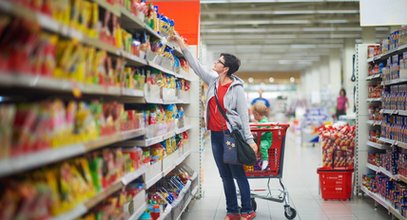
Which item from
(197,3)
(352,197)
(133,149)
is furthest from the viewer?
(197,3)

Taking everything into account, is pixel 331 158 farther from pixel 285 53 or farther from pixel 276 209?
pixel 285 53

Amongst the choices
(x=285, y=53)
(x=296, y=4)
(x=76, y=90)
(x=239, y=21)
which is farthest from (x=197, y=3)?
(x=285, y=53)

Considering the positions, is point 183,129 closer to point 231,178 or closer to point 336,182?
point 231,178

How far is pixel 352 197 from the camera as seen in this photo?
6.87 m

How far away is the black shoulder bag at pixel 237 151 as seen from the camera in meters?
4.96

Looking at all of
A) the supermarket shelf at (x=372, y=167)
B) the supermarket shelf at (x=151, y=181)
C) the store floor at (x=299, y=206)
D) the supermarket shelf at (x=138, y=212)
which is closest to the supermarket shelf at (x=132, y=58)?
the supermarket shelf at (x=151, y=181)

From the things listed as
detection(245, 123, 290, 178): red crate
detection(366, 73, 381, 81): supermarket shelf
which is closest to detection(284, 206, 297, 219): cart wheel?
detection(245, 123, 290, 178): red crate

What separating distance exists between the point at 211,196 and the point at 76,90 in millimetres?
5051

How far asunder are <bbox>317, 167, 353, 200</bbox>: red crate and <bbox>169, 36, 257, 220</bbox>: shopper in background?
166 cm

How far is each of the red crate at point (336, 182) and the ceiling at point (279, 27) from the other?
669 cm

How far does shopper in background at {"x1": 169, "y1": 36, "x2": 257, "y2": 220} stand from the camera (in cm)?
516

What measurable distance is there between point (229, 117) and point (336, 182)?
7.53 ft

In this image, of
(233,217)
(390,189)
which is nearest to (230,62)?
(233,217)

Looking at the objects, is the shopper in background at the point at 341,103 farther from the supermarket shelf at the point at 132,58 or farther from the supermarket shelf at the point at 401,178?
the supermarket shelf at the point at 132,58
